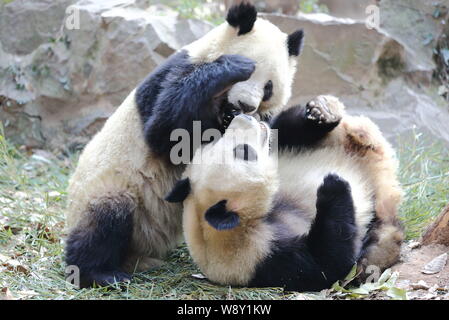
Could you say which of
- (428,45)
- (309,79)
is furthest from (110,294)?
(428,45)

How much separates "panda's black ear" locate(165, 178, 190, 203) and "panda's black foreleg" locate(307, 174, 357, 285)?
3.01 feet

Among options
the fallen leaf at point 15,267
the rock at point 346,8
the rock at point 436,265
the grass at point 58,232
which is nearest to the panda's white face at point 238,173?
the grass at point 58,232

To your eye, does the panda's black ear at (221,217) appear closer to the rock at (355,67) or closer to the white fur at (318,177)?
the white fur at (318,177)

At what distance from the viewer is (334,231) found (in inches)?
143

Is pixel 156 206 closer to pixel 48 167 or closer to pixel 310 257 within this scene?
pixel 310 257

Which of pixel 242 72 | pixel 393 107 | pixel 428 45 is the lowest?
pixel 393 107

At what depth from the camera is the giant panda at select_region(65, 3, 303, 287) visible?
4035 mm

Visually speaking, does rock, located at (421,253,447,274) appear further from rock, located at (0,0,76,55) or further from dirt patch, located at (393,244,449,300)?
rock, located at (0,0,76,55)

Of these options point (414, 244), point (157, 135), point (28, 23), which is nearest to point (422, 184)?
point (414, 244)

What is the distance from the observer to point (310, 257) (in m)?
3.68

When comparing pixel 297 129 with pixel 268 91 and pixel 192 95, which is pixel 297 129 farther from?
pixel 192 95

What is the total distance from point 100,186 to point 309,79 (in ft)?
13.8

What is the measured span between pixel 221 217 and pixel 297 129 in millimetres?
1282

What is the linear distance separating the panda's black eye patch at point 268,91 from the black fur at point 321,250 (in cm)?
95
